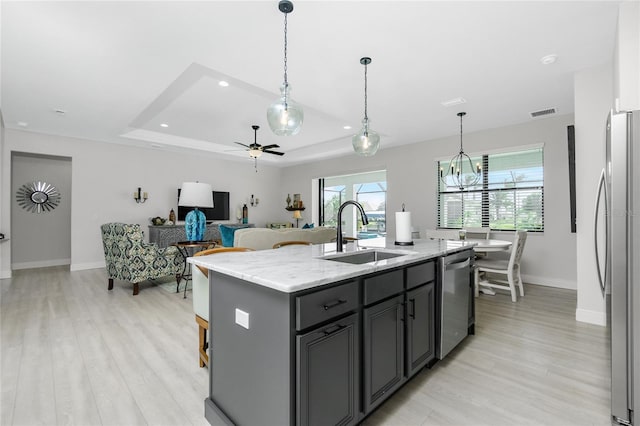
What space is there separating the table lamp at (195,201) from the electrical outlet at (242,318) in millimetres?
3029

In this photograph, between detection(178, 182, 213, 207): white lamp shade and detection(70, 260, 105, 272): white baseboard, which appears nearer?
detection(178, 182, 213, 207): white lamp shade

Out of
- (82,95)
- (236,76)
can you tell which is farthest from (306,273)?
(82,95)

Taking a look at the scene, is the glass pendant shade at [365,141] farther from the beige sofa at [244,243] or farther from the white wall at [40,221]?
the white wall at [40,221]

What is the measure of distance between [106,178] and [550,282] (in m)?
8.39

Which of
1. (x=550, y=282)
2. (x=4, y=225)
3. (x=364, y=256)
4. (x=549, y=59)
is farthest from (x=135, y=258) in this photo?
(x=550, y=282)

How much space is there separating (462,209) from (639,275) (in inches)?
172

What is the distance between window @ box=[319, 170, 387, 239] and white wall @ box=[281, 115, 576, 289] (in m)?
1.65

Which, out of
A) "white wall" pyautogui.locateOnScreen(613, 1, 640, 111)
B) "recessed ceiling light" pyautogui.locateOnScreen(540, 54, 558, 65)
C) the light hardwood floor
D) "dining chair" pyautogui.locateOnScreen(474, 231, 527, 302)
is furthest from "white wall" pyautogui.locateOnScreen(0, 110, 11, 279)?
"white wall" pyautogui.locateOnScreen(613, 1, 640, 111)

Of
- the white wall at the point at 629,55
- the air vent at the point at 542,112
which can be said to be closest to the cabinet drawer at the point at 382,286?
the white wall at the point at 629,55

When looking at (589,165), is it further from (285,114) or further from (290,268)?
(290,268)

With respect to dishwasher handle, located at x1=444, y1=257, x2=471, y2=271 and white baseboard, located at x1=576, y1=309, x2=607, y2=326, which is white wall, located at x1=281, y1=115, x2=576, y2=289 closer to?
dishwasher handle, located at x1=444, y1=257, x2=471, y2=271

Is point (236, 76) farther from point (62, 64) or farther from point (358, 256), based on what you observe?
point (358, 256)

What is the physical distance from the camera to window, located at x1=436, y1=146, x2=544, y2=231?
16.0 feet

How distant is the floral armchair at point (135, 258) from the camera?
13.4 feet
